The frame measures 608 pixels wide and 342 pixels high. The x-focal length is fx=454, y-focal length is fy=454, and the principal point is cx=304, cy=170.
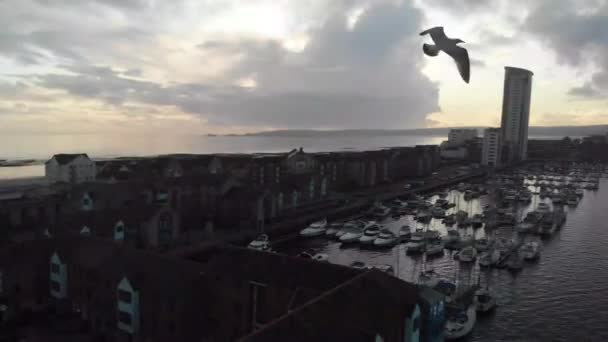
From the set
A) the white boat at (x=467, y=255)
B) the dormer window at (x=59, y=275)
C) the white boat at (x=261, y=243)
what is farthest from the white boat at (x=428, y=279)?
the dormer window at (x=59, y=275)

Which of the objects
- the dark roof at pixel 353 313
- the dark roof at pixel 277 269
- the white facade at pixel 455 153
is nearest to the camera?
the dark roof at pixel 353 313

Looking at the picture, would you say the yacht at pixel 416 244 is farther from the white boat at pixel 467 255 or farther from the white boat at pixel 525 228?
the white boat at pixel 525 228

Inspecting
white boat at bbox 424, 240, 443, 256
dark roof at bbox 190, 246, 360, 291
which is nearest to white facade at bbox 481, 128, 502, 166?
white boat at bbox 424, 240, 443, 256

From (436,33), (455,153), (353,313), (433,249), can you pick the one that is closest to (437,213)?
(433,249)

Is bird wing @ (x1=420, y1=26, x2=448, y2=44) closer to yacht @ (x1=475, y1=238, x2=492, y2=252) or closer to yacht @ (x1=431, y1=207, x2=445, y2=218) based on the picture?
yacht @ (x1=475, y1=238, x2=492, y2=252)

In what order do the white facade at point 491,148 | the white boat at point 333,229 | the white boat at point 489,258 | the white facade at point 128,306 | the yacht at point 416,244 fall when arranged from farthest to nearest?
the white facade at point 491,148 → the white boat at point 333,229 → the yacht at point 416,244 → the white boat at point 489,258 → the white facade at point 128,306

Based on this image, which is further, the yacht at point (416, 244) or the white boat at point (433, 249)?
the yacht at point (416, 244)
